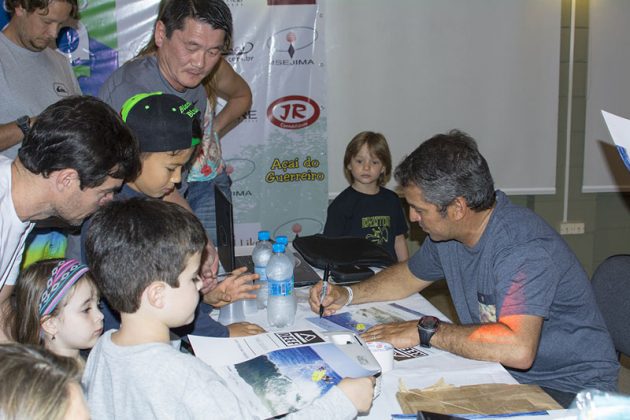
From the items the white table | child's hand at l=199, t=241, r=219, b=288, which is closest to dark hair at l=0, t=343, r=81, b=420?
the white table

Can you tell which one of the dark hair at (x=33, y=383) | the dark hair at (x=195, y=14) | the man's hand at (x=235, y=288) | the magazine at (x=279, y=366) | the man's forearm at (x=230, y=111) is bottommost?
the magazine at (x=279, y=366)

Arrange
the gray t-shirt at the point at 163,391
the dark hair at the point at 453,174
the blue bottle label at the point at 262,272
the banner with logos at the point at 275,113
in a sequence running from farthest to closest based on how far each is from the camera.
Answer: the banner with logos at the point at 275,113 → the blue bottle label at the point at 262,272 → the dark hair at the point at 453,174 → the gray t-shirt at the point at 163,391

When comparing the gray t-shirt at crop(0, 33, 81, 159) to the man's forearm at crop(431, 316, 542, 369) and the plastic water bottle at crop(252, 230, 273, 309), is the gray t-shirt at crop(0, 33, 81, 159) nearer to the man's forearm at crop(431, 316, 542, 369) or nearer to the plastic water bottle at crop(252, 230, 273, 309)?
the plastic water bottle at crop(252, 230, 273, 309)

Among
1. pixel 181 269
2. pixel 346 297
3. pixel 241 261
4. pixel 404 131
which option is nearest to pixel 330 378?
pixel 181 269

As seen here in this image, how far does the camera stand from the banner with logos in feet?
13.9

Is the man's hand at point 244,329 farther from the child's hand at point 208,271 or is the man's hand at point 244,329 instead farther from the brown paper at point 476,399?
the brown paper at point 476,399

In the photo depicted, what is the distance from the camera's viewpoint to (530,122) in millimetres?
4652

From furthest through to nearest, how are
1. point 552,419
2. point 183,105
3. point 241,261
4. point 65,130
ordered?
1. point 241,261
2. point 183,105
3. point 65,130
4. point 552,419

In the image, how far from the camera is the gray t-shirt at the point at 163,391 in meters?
1.20

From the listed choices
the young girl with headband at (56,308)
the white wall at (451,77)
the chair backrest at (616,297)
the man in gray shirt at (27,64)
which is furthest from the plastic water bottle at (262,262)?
the white wall at (451,77)

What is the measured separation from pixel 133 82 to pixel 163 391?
151 centimetres

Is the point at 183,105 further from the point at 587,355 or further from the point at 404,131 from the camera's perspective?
the point at 404,131

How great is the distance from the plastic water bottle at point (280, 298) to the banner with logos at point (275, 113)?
2326 mm

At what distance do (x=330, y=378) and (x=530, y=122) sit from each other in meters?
3.72
